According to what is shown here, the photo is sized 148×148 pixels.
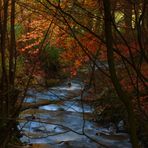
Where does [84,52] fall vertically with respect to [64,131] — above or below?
above

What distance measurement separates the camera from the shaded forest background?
2346 mm

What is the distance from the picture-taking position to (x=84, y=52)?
346 centimetres

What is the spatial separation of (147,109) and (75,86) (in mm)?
8074

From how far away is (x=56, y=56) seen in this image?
1599cm

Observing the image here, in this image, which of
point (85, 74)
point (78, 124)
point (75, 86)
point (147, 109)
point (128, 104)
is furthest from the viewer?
point (75, 86)

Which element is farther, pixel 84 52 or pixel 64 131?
pixel 64 131

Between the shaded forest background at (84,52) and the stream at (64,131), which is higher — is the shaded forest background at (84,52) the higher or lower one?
the higher one

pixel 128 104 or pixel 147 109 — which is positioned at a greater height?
pixel 128 104

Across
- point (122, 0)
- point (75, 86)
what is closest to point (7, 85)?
point (122, 0)

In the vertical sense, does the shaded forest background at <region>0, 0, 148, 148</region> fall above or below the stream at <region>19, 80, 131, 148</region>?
above

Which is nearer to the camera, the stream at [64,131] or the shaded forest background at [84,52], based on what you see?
the shaded forest background at [84,52]

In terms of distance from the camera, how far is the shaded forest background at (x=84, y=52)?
7.70 feet

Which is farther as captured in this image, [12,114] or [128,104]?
[12,114]

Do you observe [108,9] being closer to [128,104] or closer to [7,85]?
[128,104]
